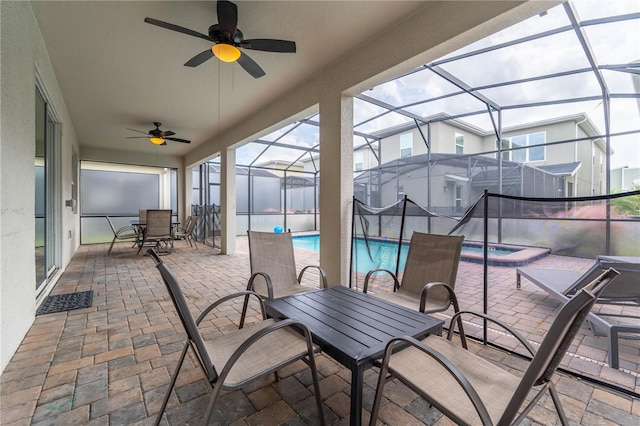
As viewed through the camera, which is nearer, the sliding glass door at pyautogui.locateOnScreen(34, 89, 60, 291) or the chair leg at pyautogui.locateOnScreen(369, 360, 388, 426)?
the chair leg at pyautogui.locateOnScreen(369, 360, 388, 426)

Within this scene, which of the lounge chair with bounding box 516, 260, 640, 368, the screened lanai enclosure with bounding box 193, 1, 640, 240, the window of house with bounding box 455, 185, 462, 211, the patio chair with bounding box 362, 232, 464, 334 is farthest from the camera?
the window of house with bounding box 455, 185, 462, 211

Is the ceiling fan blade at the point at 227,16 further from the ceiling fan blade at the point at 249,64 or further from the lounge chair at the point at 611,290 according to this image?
the lounge chair at the point at 611,290

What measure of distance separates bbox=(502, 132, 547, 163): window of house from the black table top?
6.60m

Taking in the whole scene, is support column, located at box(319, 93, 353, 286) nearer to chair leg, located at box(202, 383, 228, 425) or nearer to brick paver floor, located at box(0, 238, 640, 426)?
brick paver floor, located at box(0, 238, 640, 426)

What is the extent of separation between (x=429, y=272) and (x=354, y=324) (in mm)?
1105

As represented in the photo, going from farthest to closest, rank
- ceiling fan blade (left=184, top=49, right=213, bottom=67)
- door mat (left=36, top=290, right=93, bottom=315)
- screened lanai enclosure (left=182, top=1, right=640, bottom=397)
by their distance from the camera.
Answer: door mat (left=36, top=290, right=93, bottom=315) < ceiling fan blade (left=184, top=49, right=213, bottom=67) < screened lanai enclosure (left=182, top=1, right=640, bottom=397)

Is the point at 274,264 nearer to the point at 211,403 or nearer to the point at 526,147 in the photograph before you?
the point at 211,403

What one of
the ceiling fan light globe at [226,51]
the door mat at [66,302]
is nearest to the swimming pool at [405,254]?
the ceiling fan light globe at [226,51]

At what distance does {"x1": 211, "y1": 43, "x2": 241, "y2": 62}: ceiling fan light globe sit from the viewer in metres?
2.48

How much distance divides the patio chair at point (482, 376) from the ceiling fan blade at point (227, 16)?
271 cm

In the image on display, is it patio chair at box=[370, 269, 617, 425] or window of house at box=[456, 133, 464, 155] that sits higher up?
window of house at box=[456, 133, 464, 155]

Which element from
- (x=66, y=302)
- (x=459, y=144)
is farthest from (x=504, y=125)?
(x=66, y=302)

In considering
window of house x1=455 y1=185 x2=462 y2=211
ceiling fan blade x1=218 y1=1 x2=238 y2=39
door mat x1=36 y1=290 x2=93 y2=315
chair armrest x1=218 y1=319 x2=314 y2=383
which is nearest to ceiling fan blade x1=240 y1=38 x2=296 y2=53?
ceiling fan blade x1=218 y1=1 x2=238 y2=39

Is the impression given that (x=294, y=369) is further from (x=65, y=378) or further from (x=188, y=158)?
(x=188, y=158)
